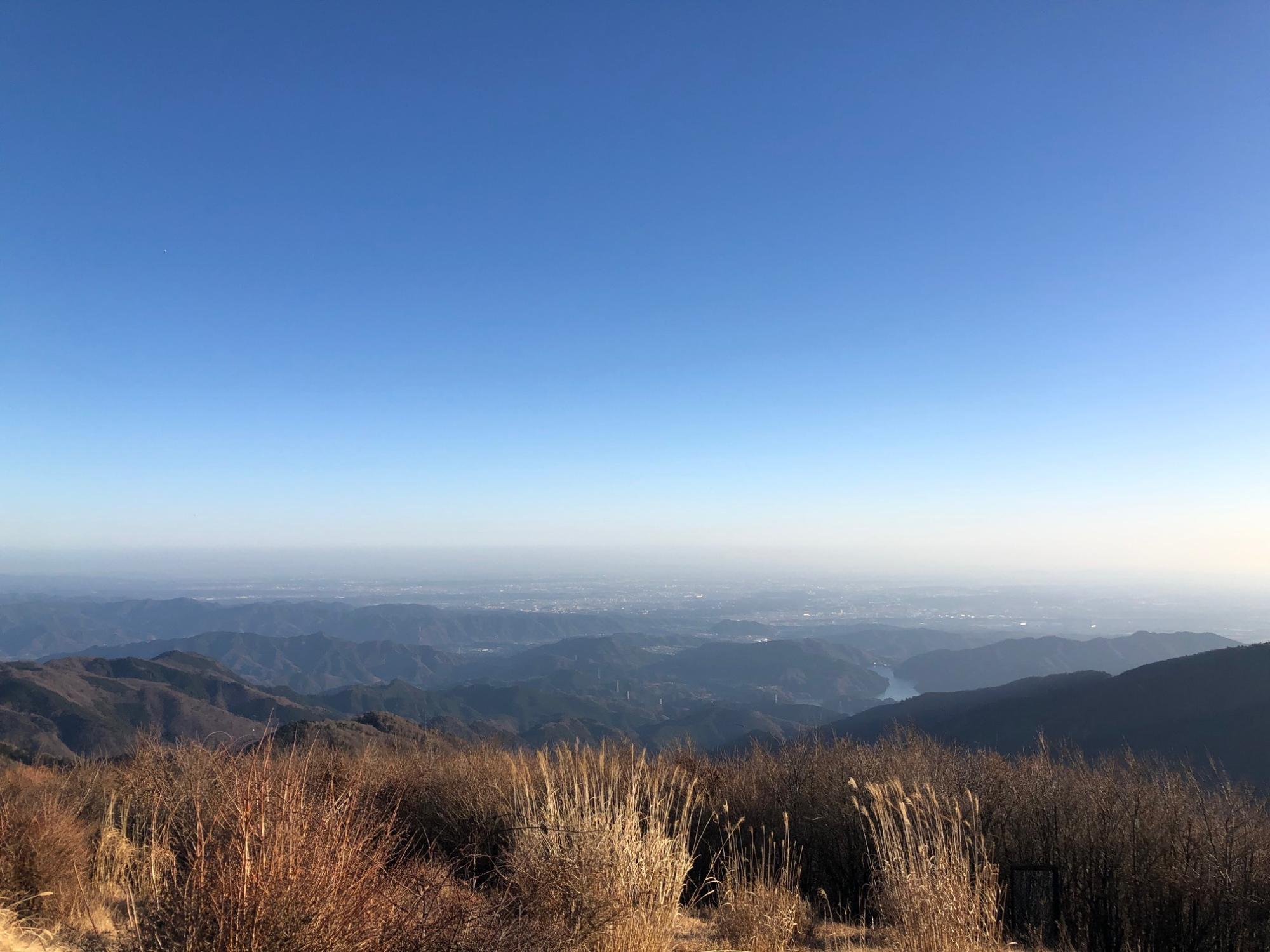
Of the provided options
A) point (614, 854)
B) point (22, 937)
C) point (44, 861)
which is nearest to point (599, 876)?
point (614, 854)

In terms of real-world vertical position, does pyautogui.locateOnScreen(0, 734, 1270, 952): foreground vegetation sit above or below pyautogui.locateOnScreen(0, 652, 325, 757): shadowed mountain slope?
above

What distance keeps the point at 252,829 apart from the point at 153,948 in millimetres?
838

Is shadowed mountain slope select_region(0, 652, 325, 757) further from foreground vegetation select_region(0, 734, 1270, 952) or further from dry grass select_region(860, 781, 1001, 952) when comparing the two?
dry grass select_region(860, 781, 1001, 952)

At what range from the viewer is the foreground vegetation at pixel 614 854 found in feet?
11.8

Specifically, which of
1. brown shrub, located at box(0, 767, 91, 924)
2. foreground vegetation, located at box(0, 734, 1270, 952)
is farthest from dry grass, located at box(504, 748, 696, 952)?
brown shrub, located at box(0, 767, 91, 924)

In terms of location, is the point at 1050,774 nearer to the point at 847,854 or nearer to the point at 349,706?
the point at 847,854

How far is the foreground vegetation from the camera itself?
360cm

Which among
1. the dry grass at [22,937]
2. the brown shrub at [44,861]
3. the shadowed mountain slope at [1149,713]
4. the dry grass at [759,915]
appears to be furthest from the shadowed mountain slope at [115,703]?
the shadowed mountain slope at [1149,713]

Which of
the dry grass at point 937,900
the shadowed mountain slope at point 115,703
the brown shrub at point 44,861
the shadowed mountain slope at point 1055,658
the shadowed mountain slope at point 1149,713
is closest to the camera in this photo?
the dry grass at point 937,900

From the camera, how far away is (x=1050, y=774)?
13125mm

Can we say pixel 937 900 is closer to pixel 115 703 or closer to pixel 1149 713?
pixel 1149 713

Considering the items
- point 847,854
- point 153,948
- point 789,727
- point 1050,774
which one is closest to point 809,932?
point 847,854

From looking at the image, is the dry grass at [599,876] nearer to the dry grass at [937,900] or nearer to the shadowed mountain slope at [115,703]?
the dry grass at [937,900]

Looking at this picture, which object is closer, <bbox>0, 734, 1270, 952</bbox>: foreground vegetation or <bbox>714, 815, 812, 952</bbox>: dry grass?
<bbox>0, 734, 1270, 952</bbox>: foreground vegetation
